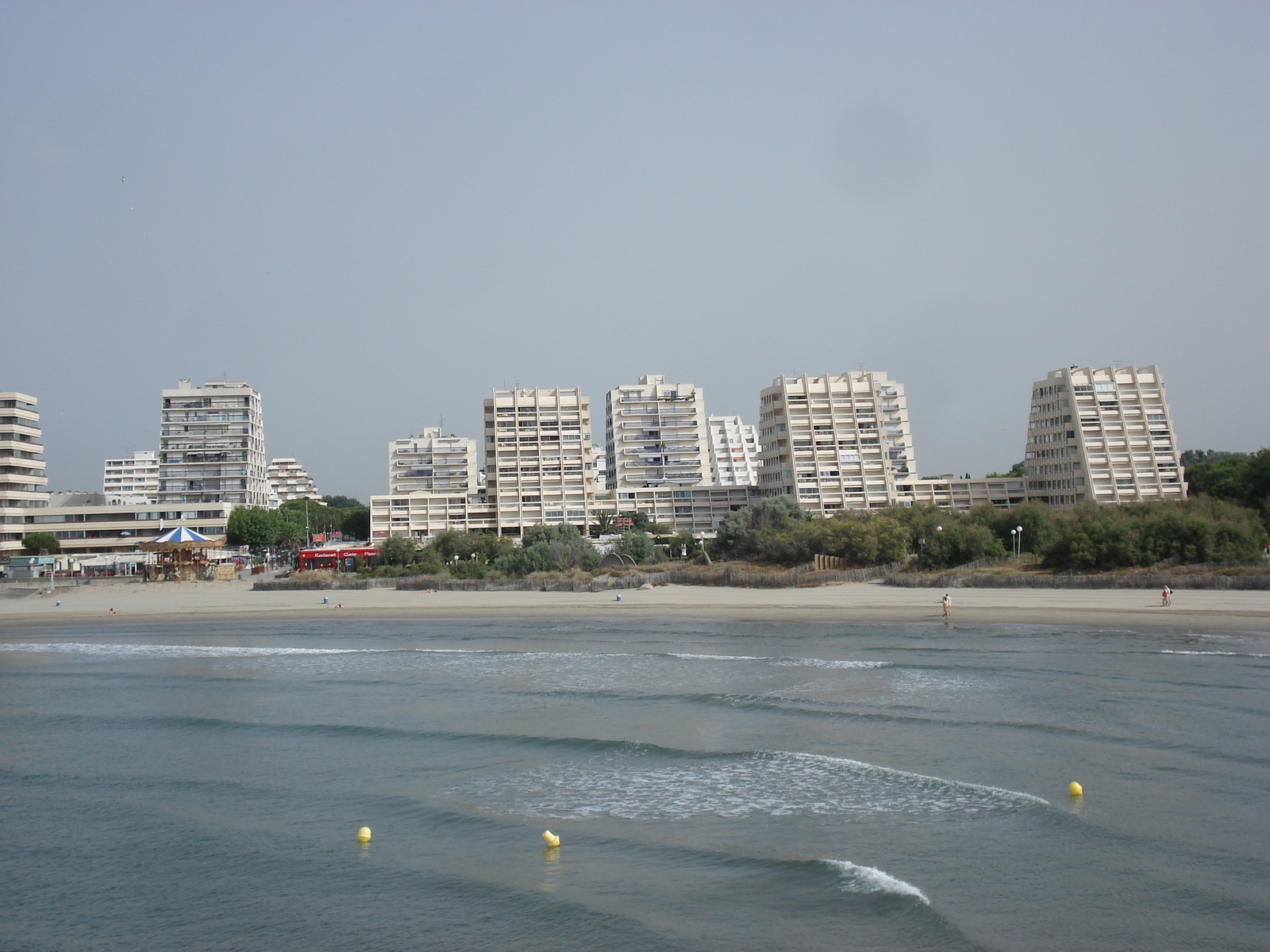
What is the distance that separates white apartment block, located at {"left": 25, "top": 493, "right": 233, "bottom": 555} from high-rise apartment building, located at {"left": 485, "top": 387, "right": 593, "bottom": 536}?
33376mm

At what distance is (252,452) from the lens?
4621 inches

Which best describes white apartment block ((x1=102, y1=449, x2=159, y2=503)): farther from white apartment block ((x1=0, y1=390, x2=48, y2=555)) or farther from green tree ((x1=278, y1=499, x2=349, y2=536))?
white apartment block ((x1=0, y1=390, x2=48, y2=555))

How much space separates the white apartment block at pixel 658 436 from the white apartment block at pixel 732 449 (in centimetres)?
5071

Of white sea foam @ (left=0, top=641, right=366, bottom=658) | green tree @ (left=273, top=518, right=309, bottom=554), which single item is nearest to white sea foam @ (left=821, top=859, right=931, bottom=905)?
white sea foam @ (left=0, top=641, right=366, bottom=658)

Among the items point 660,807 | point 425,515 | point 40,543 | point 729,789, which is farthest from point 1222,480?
point 40,543

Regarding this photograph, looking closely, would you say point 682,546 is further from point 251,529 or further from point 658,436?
point 251,529

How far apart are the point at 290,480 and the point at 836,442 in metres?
138

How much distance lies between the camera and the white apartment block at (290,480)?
618 ft

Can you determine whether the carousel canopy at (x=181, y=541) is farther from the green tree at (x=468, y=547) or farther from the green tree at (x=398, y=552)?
the green tree at (x=468, y=547)

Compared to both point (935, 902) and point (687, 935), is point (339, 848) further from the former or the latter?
point (935, 902)

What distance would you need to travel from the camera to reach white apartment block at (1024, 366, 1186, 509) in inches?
3484

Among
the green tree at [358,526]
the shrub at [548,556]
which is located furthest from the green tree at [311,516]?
the shrub at [548,556]

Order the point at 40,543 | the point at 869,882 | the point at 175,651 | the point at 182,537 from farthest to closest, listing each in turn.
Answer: the point at 40,543, the point at 182,537, the point at 175,651, the point at 869,882

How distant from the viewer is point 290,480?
191625mm
